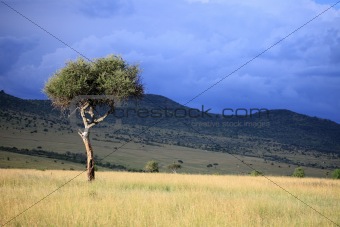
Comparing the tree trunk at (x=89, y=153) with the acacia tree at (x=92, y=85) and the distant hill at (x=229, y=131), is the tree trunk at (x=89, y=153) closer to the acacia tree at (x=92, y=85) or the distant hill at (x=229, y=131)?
the acacia tree at (x=92, y=85)

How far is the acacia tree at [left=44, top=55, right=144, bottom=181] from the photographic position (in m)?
24.1

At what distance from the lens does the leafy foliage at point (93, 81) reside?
24.1 m

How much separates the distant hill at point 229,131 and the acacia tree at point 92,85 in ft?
272

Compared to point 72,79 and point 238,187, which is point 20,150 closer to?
point 72,79

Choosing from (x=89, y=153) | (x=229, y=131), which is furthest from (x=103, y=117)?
(x=229, y=131)

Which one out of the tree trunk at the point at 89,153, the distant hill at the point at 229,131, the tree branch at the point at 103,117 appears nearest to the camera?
the tree trunk at the point at 89,153

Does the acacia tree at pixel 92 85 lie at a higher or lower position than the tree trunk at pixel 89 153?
higher

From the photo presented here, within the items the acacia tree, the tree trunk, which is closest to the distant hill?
the acacia tree

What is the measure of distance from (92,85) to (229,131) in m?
144

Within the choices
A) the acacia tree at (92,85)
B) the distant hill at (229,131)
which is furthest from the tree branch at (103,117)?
the distant hill at (229,131)

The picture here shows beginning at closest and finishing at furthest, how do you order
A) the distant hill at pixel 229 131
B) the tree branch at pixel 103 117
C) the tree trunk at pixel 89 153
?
the tree trunk at pixel 89 153
the tree branch at pixel 103 117
the distant hill at pixel 229 131

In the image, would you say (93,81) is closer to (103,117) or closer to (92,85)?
(92,85)

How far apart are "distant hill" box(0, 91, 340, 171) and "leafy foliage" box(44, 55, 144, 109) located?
82959 mm

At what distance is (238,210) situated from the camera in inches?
493
